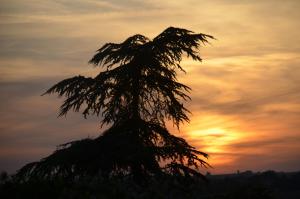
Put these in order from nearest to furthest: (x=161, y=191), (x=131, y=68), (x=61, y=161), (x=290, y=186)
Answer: (x=161, y=191)
(x=61, y=161)
(x=131, y=68)
(x=290, y=186)

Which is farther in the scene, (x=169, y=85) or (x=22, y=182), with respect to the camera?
(x=169, y=85)

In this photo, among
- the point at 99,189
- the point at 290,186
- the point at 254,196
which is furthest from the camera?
the point at 290,186

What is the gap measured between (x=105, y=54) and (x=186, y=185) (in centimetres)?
795

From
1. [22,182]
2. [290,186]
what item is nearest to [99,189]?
[22,182]

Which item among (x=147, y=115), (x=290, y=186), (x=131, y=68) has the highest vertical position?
(x=131, y=68)

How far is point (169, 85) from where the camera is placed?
25.5 m

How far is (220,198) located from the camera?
1789cm

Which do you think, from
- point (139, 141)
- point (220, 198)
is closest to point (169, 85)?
point (139, 141)

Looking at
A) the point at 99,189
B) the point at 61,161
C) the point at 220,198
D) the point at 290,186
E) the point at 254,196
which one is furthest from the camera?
the point at 290,186

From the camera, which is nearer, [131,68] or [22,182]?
[22,182]

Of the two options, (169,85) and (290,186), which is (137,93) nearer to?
(169,85)

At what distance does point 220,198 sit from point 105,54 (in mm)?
11232

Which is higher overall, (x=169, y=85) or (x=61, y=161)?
(x=169, y=85)

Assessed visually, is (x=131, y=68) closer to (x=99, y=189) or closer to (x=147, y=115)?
(x=147, y=115)
